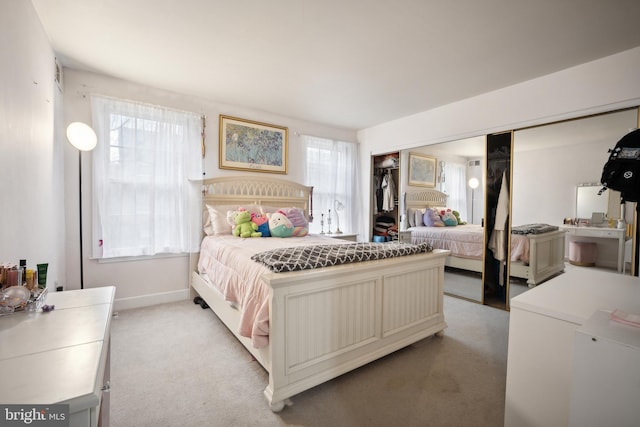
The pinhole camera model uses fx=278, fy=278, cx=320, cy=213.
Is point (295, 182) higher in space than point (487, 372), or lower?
higher

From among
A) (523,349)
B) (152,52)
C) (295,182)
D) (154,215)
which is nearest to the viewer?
(523,349)

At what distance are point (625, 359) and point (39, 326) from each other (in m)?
1.87

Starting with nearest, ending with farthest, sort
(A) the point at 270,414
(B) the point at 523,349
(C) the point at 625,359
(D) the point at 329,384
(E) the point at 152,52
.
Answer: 1. (C) the point at 625,359
2. (B) the point at 523,349
3. (A) the point at 270,414
4. (D) the point at 329,384
5. (E) the point at 152,52

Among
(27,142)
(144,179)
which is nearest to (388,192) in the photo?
(144,179)

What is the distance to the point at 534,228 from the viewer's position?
9.62 ft

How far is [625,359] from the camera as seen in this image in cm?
84

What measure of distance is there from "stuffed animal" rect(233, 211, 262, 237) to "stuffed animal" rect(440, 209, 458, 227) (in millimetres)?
2431

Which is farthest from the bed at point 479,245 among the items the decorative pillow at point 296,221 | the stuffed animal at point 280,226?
the stuffed animal at point 280,226

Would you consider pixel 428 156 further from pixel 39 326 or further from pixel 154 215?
pixel 39 326

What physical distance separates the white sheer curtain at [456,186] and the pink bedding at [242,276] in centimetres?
215

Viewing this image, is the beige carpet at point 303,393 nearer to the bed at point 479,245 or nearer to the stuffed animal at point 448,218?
the bed at point 479,245

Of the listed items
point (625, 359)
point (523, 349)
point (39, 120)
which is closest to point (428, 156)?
point (523, 349)

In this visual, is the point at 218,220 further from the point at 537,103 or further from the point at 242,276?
the point at 537,103

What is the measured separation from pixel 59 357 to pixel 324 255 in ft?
4.36
